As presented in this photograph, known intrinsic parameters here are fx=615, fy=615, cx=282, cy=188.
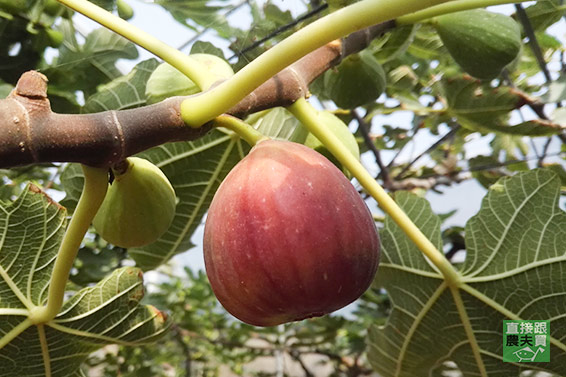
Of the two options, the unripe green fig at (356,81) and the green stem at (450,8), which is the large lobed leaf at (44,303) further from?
the green stem at (450,8)

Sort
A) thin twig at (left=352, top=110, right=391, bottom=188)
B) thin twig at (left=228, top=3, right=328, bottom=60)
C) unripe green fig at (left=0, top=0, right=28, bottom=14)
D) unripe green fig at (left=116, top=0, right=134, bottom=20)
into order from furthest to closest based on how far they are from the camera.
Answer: thin twig at (left=352, top=110, right=391, bottom=188) → unripe green fig at (left=0, top=0, right=28, bottom=14) → unripe green fig at (left=116, top=0, right=134, bottom=20) → thin twig at (left=228, top=3, right=328, bottom=60)

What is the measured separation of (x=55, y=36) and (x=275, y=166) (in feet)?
3.00

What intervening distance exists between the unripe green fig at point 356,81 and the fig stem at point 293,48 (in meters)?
0.64

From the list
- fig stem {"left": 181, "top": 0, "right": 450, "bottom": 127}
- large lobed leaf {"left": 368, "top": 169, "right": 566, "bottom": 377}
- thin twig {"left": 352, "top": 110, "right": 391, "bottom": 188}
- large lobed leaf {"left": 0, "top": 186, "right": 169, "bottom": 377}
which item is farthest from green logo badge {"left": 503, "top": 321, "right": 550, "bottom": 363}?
thin twig {"left": 352, "top": 110, "right": 391, "bottom": 188}

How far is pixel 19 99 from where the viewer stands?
1.92ft

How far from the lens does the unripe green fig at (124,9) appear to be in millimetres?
1193

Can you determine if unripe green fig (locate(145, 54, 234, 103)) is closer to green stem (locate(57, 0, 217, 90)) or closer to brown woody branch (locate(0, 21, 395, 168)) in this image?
green stem (locate(57, 0, 217, 90))

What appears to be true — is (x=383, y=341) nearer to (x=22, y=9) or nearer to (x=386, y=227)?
(x=386, y=227)

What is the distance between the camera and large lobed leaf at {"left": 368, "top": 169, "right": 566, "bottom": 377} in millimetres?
1066

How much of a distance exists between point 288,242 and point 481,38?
0.78m

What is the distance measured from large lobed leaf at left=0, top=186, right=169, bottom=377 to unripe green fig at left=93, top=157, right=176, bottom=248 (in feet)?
0.31

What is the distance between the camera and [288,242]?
0.63 meters

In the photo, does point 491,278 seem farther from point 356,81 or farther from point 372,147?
point 372,147

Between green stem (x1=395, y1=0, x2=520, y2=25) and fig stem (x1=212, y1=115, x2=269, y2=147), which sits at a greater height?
green stem (x1=395, y1=0, x2=520, y2=25)
